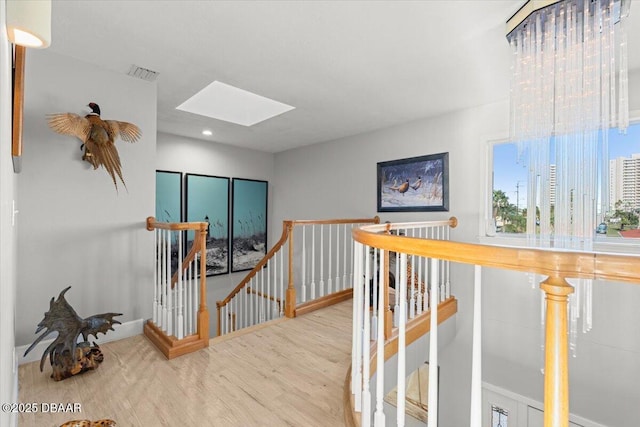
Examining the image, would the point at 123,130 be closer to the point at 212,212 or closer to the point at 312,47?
Answer: the point at 312,47

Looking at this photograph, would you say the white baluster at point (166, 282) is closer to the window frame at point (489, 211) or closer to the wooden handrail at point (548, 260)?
the wooden handrail at point (548, 260)

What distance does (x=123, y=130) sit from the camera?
240cm

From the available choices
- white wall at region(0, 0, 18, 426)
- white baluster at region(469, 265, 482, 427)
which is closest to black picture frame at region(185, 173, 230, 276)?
white wall at region(0, 0, 18, 426)

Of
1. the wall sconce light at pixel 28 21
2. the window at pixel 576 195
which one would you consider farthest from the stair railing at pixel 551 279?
the window at pixel 576 195

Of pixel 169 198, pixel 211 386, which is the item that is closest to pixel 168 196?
pixel 169 198

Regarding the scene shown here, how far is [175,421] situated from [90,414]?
50cm

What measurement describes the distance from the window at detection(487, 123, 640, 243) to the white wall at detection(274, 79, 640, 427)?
0.18 metres

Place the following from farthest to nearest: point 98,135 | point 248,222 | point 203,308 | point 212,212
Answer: point 248,222 → point 212,212 → point 203,308 → point 98,135

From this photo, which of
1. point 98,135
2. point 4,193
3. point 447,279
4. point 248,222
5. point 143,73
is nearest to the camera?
point 4,193

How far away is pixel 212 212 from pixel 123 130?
2.59 m

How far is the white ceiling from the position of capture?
1.81 meters

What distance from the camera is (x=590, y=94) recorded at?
1.78 m

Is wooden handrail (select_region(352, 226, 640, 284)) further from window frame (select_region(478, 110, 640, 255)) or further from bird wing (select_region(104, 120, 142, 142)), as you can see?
window frame (select_region(478, 110, 640, 255))

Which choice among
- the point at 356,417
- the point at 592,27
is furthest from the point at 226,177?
the point at 592,27
